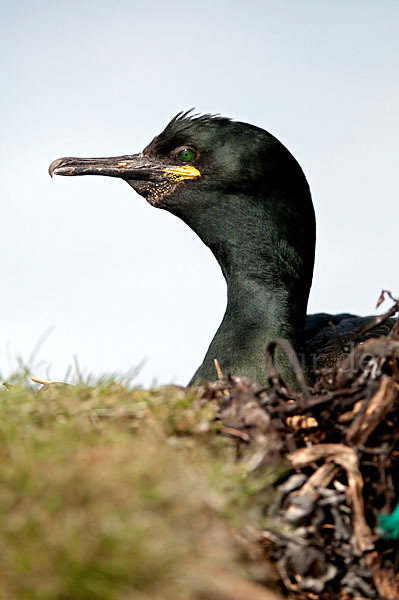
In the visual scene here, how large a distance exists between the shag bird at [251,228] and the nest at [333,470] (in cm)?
174

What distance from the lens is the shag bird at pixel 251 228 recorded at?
422 centimetres

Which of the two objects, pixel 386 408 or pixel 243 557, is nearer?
pixel 243 557

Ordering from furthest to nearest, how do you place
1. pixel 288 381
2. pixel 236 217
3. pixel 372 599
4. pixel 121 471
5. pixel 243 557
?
1. pixel 236 217
2. pixel 288 381
3. pixel 372 599
4. pixel 243 557
5. pixel 121 471

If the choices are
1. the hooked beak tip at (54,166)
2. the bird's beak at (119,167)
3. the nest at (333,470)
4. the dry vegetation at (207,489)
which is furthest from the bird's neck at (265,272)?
the nest at (333,470)

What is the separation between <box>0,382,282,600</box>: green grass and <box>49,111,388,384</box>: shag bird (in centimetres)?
211

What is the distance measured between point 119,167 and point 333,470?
3185 millimetres

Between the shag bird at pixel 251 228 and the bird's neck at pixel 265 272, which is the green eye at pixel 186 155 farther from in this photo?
the bird's neck at pixel 265 272

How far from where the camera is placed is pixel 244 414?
2184mm

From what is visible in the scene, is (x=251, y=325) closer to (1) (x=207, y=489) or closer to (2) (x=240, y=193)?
(2) (x=240, y=193)

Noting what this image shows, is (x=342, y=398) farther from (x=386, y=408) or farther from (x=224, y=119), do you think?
(x=224, y=119)

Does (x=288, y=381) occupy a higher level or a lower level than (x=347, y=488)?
higher

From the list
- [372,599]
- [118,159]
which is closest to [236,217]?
[118,159]

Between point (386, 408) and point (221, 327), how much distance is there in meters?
2.26

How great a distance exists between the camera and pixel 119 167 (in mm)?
4926
